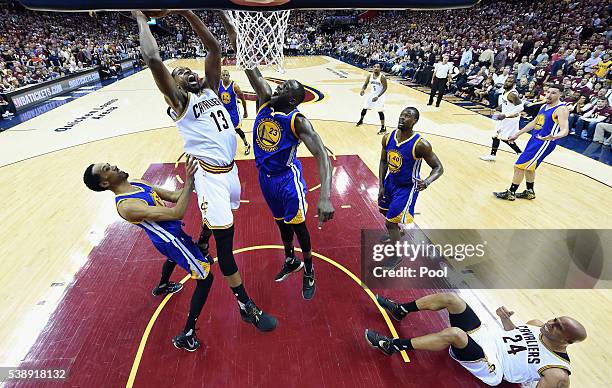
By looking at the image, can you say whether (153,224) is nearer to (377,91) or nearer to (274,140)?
(274,140)

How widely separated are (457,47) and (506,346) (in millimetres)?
19553

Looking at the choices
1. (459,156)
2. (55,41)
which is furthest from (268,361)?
(55,41)

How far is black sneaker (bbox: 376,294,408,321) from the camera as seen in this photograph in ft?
11.5

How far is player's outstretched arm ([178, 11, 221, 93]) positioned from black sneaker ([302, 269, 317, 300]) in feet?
6.97

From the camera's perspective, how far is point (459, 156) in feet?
26.1

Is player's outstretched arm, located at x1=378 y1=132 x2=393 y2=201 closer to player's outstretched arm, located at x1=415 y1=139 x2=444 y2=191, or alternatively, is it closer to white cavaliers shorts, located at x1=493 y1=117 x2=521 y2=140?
player's outstretched arm, located at x1=415 y1=139 x2=444 y2=191

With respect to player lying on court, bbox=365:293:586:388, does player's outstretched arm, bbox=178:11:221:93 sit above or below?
above

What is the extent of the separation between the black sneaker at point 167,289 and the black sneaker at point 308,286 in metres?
1.37

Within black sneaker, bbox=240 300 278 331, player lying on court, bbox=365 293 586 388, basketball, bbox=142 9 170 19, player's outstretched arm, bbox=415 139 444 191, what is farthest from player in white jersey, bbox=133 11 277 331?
player's outstretched arm, bbox=415 139 444 191

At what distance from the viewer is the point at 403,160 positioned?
405 centimetres

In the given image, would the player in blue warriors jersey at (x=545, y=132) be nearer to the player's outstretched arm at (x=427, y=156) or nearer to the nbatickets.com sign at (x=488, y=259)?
the nbatickets.com sign at (x=488, y=259)

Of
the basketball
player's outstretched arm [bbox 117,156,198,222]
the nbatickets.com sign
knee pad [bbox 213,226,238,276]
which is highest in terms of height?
the basketball

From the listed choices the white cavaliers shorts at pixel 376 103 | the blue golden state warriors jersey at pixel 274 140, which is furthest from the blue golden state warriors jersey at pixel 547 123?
the blue golden state warriors jersey at pixel 274 140

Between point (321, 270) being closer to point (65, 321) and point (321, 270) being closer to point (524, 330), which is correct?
point (524, 330)
